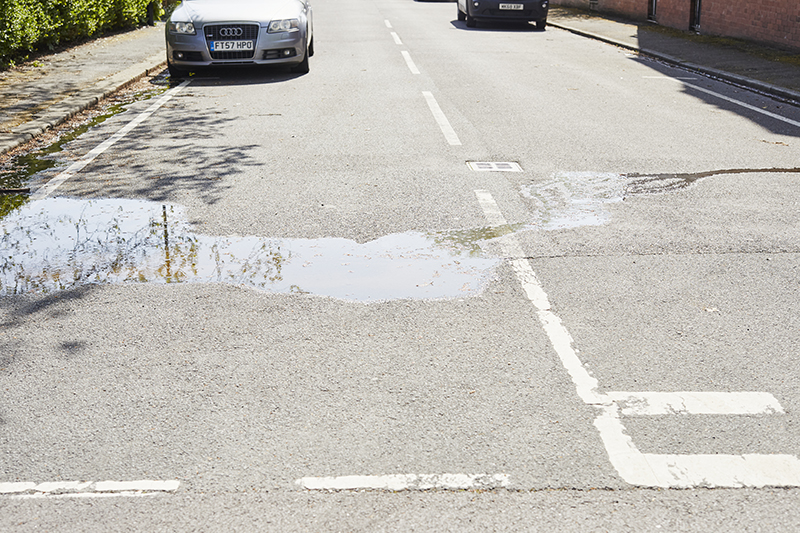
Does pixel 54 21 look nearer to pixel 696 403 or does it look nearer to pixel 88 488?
pixel 88 488

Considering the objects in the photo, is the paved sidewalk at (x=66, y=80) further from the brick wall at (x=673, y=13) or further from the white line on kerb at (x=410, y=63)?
the brick wall at (x=673, y=13)

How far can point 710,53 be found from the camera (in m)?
16.7

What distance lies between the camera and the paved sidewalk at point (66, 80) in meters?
9.62

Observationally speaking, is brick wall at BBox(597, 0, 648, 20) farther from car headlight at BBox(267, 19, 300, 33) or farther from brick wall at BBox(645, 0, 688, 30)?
car headlight at BBox(267, 19, 300, 33)

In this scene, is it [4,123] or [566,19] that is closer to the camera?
[4,123]

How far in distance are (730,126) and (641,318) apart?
6272 millimetres

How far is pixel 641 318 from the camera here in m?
4.53

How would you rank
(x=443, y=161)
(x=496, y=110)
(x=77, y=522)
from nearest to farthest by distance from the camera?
(x=77, y=522) → (x=443, y=161) → (x=496, y=110)

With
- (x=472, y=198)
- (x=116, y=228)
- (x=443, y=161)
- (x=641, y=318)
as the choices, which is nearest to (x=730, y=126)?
(x=443, y=161)

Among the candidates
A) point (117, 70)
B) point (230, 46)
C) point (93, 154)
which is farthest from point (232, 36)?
point (93, 154)

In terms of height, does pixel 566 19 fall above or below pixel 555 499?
above

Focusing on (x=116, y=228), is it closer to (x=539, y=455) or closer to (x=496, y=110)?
(x=539, y=455)

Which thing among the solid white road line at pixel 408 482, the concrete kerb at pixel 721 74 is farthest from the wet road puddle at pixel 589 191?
the concrete kerb at pixel 721 74

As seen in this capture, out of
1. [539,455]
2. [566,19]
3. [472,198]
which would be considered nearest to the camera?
[539,455]
